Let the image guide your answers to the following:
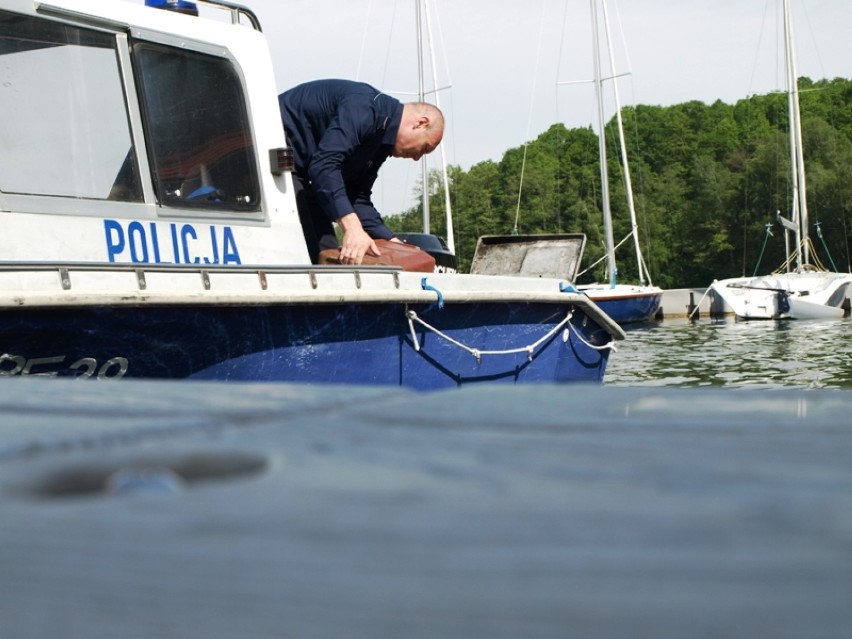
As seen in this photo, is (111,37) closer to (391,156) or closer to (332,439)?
(391,156)

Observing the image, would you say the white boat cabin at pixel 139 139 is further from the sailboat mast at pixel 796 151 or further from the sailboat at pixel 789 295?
the sailboat mast at pixel 796 151

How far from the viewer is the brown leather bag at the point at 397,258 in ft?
20.4

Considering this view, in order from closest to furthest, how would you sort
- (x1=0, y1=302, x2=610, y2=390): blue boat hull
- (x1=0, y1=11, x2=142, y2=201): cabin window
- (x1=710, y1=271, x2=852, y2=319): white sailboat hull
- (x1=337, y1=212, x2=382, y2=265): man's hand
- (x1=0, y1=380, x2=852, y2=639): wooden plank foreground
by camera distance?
(x1=0, y1=380, x2=852, y2=639): wooden plank foreground → (x1=0, y1=302, x2=610, y2=390): blue boat hull → (x1=0, y1=11, x2=142, y2=201): cabin window → (x1=337, y1=212, x2=382, y2=265): man's hand → (x1=710, y1=271, x2=852, y2=319): white sailboat hull

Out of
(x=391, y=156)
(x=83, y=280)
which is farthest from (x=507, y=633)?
(x=391, y=156)

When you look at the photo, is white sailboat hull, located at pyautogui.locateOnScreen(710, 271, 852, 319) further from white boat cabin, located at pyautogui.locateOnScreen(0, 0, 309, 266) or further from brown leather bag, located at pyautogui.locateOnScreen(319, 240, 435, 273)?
white boat cabin, located at pyautogui.locateOnScreen(0, 0, 309, 266)

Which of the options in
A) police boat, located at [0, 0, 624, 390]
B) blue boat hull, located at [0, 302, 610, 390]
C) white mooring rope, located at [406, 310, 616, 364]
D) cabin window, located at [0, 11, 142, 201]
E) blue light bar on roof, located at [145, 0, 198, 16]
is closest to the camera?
blue boat hull, located at [0, 302, 610, 390]

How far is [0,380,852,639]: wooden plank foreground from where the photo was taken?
51 centimetres

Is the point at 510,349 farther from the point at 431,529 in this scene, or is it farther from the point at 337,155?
the point at 431,529

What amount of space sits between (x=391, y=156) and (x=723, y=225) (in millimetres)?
54260

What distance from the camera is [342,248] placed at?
235 inches

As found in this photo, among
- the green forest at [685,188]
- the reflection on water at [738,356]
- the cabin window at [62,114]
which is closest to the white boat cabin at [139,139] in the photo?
the cabin window at [62,114]

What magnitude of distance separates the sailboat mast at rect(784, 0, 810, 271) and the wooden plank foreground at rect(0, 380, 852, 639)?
1175 inches

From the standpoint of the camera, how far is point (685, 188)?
6738 centimetres

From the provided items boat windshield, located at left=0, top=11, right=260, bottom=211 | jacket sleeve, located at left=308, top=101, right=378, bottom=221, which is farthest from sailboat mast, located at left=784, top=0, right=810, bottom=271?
Result: boat windshield, located at left=0, top=11, right=260, bottom=211
